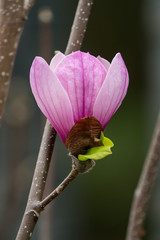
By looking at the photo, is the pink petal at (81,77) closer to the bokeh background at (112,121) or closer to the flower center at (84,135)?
the flower center at (84,135)

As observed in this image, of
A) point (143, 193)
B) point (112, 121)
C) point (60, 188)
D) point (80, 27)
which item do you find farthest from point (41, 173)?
point (112, 121)

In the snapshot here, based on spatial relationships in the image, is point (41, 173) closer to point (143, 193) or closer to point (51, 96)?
point (51, 96)

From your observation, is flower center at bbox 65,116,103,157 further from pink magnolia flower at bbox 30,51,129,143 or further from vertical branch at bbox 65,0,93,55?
vertical branch at bbox 65,0,93,55

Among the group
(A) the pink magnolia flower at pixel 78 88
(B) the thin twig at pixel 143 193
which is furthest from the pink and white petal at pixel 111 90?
(B) the thin twig at pixel 143 193

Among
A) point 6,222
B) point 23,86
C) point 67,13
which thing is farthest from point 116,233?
point 6,222

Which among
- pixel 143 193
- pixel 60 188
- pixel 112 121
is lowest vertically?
pixel 112 121

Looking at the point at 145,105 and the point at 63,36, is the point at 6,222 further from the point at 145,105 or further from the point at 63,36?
the point at 145,105

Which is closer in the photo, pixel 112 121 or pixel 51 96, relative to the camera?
pixel 51 96
